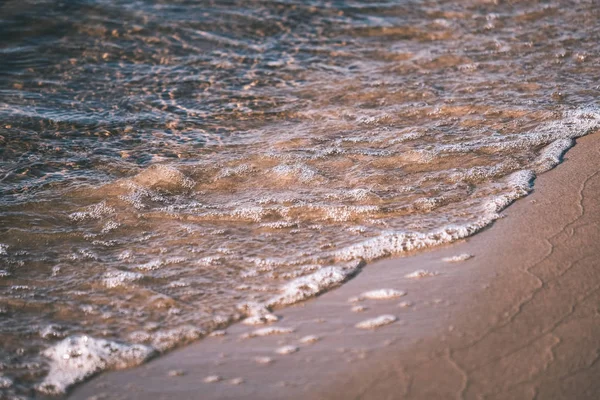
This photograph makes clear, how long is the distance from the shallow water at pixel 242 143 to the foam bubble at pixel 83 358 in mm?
35

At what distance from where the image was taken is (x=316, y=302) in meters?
3.27

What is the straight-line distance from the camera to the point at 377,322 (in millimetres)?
3012

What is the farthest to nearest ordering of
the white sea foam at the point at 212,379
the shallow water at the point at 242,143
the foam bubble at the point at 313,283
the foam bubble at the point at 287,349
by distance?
the shallow water at the point at 242,143, the foam bubble at the point at 313,283, the foam bubble at the point at 287,349, the white sea foam at the point at 212,379

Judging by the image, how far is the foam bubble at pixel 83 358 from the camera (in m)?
2.78

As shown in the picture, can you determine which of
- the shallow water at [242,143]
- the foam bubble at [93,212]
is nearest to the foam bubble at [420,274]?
the shallow water at [242,143]

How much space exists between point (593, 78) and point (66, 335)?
18.0 ft

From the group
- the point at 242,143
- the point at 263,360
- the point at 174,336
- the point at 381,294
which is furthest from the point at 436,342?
the point at 242,143

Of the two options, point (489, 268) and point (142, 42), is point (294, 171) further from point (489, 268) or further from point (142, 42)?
point (142, 42)

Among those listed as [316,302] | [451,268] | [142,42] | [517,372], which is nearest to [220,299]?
[316,302]

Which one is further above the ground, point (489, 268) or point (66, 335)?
point (489, 268)

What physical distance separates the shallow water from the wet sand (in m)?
0.19

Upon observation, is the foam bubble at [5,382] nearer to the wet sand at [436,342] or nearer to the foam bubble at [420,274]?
the wet sand at [436,342]

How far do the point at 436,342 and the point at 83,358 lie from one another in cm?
156

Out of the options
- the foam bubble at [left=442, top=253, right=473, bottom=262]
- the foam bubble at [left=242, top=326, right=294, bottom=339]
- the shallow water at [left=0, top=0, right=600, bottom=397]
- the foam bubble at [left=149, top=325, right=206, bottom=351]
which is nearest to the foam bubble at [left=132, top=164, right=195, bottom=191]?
the shallow water at [left=0, top=0, right=600, bottom=397]
